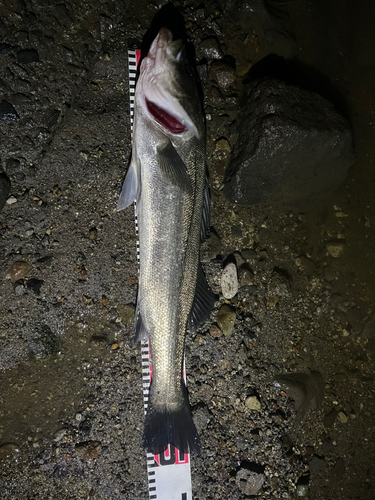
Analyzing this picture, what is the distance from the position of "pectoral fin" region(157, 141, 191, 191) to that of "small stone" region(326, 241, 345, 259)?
6.26 ft

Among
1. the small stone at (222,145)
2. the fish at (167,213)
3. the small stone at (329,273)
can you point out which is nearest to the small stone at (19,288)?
the fish at (167,213)

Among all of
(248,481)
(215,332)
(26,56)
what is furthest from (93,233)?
(248,481)

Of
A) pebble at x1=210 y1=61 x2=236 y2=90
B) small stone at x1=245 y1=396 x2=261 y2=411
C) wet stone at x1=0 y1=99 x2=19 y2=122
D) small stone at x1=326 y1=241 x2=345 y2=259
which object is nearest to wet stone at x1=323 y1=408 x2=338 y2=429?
small stone at x1=245 y1=396 x2=261 y2=411

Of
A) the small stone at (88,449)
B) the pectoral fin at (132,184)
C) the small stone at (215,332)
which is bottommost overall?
the small stone at (88,449)

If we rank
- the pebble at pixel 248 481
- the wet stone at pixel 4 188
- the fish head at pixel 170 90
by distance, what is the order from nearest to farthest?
the fish head at pixel 170 90, the wet stone at pixel 4 188, the pebble at pixel 248 481

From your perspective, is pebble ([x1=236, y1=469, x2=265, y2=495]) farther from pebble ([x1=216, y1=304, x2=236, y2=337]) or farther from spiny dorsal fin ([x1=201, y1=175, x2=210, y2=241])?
spiny dorsal fin ([x1=201, y1=175, x2=210, y2=241])

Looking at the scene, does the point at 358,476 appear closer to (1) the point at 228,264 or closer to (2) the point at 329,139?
(1) the point at 228,264

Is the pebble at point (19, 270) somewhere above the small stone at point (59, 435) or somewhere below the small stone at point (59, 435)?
Answer: above

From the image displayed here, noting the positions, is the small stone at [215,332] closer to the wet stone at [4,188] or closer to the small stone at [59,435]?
the small stone at [59,435]

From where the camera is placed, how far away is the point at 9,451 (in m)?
2.90

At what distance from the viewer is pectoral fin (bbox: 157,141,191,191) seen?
2613 mm

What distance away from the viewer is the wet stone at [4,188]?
115 inches

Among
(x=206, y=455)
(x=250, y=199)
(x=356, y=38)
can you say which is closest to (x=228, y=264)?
(x=250, y=199)

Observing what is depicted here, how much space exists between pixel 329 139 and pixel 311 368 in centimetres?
236
